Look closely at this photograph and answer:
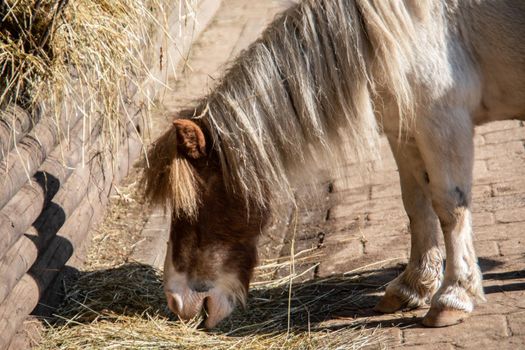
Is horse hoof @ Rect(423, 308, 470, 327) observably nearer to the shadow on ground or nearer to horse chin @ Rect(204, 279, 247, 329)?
the shadow on ground

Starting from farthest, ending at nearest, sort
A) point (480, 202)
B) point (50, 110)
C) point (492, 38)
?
point (480, 202) < point (50, 110) < point (492, 38)

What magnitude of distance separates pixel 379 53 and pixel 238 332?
1.60 meters

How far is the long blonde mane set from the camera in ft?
13.0

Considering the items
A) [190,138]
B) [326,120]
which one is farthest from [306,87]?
[190,138]

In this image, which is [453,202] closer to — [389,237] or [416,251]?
[416,251]

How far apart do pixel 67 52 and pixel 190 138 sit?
0.79m

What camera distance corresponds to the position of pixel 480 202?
555 cm

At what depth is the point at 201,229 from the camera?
414cm

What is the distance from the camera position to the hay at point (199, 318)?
4.27 metres

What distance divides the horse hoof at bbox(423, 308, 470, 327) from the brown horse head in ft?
3.03

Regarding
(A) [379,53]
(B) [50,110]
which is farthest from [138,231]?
(A) [379,53]

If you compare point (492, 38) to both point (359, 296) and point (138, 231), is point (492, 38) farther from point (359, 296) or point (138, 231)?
point (138, 231)

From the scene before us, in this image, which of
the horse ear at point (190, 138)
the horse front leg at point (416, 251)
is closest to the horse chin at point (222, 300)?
the horse ear at point (190, 138)

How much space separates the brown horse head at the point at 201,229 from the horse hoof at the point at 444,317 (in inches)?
36.4
